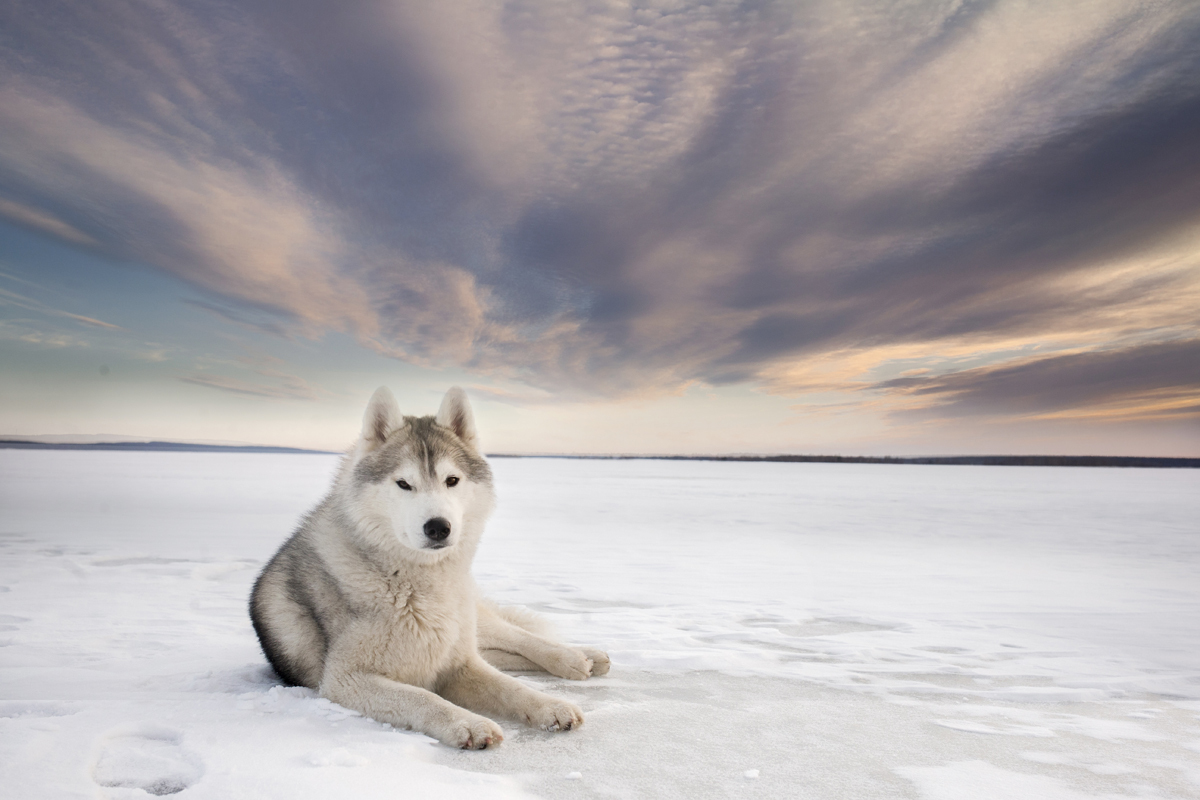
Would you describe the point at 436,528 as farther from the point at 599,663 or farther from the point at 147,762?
the point at 599,663

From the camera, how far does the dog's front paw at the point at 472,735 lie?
2.88 m

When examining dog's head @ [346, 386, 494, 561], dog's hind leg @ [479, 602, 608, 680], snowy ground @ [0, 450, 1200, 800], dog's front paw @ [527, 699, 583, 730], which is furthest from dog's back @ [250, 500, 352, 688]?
dog's front paw @ [527, 699, 583, 730]

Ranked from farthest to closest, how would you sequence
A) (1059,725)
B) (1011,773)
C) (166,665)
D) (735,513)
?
(735,513) < (166,665) < (1059,725) < (1011,773)

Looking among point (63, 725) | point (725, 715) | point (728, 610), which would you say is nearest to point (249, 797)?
point (63, 725)

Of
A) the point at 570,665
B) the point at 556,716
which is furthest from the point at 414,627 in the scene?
the point at 570,665

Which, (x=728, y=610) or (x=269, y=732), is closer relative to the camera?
(x=269, y=732)

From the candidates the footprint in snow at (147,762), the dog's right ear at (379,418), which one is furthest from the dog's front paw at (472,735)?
the dog's right ear at (379,418)

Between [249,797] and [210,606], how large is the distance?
4314 millimetres

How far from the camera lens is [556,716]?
3.14 metres

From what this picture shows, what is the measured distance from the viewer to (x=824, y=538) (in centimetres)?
1253

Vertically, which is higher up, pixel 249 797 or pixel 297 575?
pixel 297 575

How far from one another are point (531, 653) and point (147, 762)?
6.92 feet

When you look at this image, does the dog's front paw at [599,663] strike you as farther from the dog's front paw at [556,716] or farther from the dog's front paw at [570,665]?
the dog's front paw at [556,716]

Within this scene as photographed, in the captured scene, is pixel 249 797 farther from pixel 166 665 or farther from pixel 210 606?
pixel 210 606
